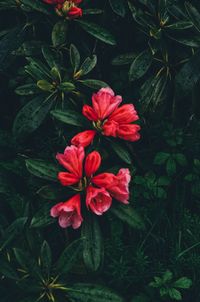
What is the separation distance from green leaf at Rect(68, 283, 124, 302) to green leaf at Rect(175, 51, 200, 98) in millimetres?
862

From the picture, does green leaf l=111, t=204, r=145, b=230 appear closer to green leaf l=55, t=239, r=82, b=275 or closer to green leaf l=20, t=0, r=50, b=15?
green leaf l=55, t=239, r=82, b=275

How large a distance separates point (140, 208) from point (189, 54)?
69cm

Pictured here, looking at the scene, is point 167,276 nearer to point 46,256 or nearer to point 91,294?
point 91,294

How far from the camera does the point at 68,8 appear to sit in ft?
7.10

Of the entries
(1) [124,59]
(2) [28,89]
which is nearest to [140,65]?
(1) [124,59]

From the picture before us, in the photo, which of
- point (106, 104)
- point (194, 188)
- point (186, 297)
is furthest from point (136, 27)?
point (186, 297)

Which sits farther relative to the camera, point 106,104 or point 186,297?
point 186,297

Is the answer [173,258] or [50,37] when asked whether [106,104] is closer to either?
[50,37]

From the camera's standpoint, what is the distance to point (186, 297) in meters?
2.32

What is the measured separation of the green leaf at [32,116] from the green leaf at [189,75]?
1.79ft

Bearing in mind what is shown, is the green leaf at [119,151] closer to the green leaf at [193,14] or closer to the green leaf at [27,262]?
the green leaf at [27,262]

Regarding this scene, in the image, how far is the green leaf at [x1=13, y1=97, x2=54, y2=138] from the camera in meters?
2.20

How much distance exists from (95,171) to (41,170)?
21cm

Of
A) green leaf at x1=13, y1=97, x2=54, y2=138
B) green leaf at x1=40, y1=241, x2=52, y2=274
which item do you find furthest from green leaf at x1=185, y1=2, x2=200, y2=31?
green leaf at x1=40, y1=241, x2=52, y2=274
